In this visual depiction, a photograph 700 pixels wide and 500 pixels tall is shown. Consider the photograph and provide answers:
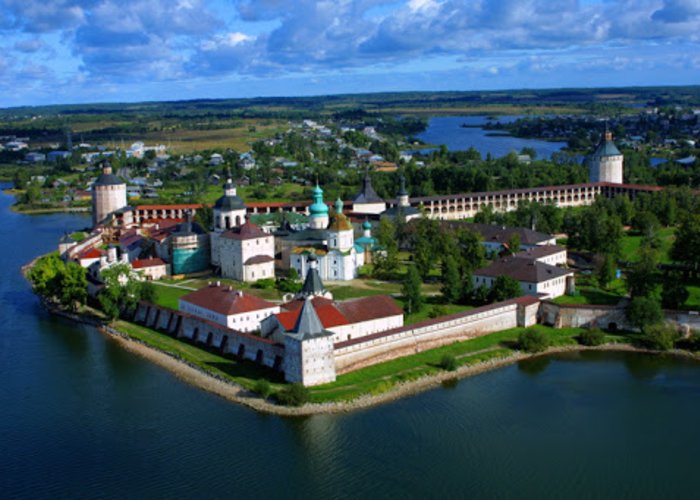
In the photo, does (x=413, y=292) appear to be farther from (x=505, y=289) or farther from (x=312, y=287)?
(x=312, y=287)

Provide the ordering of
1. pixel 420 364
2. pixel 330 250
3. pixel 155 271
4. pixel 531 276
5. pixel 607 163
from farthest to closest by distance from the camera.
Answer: pixel 607 163, pixel 155 271, pixel 330 250, pixel 531 276, pixel 420 364

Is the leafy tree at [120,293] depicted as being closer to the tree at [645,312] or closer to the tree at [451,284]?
the tree at [451,284]

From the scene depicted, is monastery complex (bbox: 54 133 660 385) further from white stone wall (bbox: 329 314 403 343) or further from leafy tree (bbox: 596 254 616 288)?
leafy tree (bbox: 596 254 616 288)

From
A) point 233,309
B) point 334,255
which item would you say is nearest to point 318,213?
point 334,255

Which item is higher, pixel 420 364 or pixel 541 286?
pixel 541 286

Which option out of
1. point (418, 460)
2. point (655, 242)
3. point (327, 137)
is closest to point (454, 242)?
point (655, 242)

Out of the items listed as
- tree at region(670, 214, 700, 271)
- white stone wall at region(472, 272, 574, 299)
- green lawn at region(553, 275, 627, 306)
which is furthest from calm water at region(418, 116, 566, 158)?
white stone wall at region(472, 272, 574, 299)

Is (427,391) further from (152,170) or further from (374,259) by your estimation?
(152,170)
